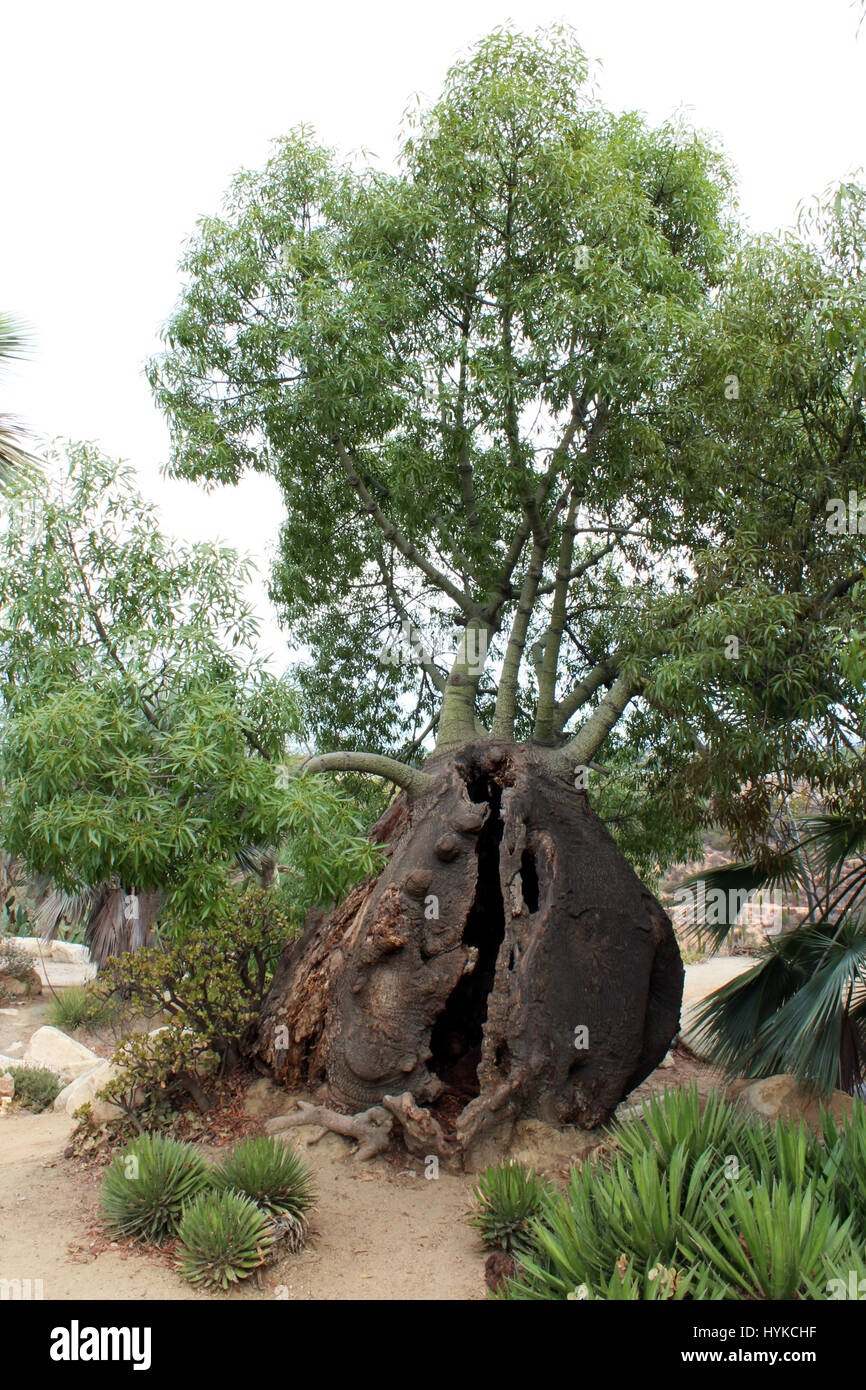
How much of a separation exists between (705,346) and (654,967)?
5.63m

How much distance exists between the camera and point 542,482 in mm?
10570

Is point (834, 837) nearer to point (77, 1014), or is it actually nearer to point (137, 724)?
point (137, 724)

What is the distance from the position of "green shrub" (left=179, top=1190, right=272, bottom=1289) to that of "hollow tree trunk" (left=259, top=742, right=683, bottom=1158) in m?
2.04

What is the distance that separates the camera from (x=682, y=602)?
8.20 m

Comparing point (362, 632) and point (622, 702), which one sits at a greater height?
point (362, 632)

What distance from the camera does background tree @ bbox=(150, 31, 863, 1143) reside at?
7859mm

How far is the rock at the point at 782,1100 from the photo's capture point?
863 centimetres

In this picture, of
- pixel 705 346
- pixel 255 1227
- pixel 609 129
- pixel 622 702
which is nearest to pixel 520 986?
pixel 255 1227

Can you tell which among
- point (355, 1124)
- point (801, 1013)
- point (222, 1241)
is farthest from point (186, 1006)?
point (801, 1013)

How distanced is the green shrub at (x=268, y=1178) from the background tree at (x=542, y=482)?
162 centimetres

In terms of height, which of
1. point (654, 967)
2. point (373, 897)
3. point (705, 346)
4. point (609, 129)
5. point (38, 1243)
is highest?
→ point (609, 129)

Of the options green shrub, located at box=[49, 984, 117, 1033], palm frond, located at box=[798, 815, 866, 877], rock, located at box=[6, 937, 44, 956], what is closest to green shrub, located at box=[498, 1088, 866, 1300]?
palm frond, located at box=[798, 815, 866, 877]

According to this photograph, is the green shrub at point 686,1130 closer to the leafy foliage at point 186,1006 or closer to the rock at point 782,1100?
the rock at point 782,1100
